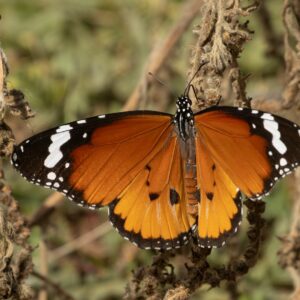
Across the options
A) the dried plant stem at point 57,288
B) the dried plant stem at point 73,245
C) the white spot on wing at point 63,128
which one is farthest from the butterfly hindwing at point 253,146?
the dried plant stem at point 73,245

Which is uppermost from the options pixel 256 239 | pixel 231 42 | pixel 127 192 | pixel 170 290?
pixel 231 42

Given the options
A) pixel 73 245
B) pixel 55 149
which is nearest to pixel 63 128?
pixel 55 149

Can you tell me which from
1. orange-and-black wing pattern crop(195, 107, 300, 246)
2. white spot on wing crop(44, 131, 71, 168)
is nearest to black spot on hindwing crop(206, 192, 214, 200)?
orange-and-black wing pattern crop(195, 107, 300, 246)

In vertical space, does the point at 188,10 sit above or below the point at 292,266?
above

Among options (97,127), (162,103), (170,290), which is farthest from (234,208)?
(162,103)

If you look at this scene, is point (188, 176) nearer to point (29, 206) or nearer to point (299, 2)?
point (299, 2)

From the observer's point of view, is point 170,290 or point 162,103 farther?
point 162,103

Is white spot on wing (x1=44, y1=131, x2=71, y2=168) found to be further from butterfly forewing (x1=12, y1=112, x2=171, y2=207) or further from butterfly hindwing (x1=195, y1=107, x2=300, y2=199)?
butterfly hindwing (x1=195, y1=107, x2=300, y2=199)

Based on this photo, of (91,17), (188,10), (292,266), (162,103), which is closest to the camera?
(292,266)

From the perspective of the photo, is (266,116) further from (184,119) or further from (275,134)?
(184,119)
